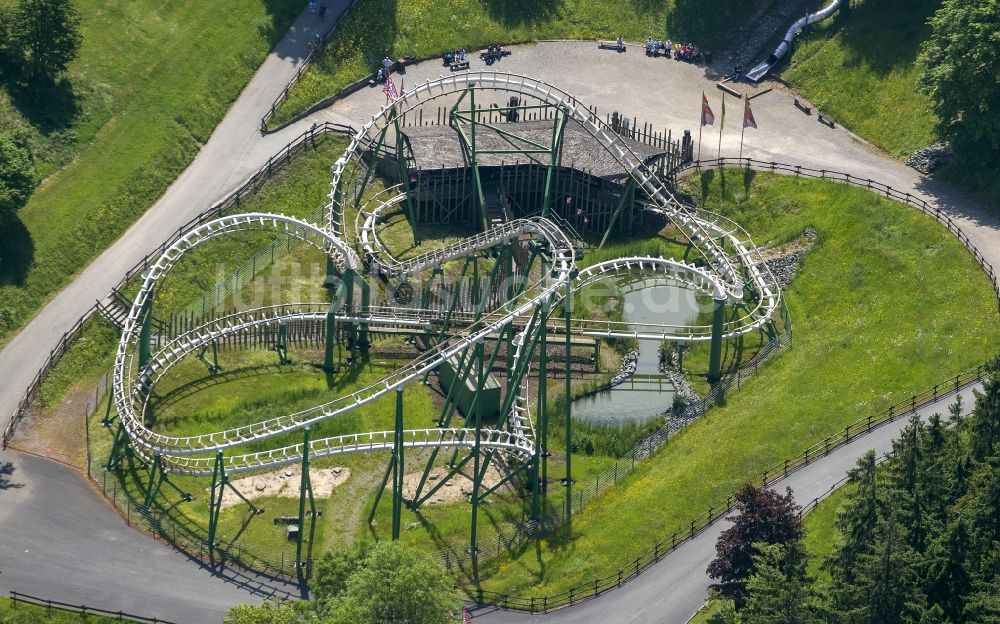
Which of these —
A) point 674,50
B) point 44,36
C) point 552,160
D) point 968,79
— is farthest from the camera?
point 674,50

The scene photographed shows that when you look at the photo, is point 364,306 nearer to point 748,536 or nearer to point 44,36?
point 44,36

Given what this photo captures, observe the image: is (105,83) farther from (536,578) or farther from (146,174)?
(536,578)

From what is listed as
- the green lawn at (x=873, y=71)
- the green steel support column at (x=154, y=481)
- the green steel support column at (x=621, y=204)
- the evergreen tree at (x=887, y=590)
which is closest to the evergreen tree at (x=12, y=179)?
the green steel support column at (x=154, y=481)

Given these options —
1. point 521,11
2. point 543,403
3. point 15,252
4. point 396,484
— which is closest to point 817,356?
point 543,403

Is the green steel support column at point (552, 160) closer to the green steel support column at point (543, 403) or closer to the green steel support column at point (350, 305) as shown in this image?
the green steel support column at point (350, 305)

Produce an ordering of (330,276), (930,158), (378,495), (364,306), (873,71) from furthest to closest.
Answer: (873,71)
(930,158)
(330,276)
(364,306)
(378,495)

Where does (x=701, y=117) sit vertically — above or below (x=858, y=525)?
above
